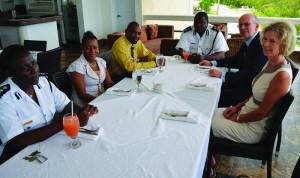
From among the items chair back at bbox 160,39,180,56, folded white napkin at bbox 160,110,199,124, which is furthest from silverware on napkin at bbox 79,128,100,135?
chair back at bbox 160,39,180,56

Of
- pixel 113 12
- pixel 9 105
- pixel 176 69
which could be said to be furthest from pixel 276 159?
pixel 113 12

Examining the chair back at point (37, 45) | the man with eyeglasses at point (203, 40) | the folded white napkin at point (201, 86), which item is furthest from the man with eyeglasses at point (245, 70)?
the chair back at point (37, 45)

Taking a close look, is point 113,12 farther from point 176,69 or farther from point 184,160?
point 184,160

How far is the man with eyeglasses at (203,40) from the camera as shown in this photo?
322cm

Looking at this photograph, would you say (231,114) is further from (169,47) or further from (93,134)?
(169,47)

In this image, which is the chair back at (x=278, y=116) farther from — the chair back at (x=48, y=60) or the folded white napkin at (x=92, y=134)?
the chair back at (x=48, y=60)

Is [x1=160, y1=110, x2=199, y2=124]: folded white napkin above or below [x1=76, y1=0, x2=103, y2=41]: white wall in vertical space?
below

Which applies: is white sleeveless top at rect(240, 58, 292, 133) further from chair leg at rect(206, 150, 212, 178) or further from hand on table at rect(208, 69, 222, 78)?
hand on table at rect(208, 69, 222, 78)

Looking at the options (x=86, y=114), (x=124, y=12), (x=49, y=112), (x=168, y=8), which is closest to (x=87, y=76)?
(x=49, y=112)

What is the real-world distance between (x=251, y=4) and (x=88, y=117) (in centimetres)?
612

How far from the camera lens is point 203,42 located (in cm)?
333

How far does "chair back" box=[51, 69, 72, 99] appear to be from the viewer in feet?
7.16

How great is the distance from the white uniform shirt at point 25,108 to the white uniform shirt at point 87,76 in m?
0.54

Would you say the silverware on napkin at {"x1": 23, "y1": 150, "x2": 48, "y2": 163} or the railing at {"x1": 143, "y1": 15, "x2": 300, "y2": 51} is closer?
the silverware on napkin at {"x1": 23, "y1": 150, "x2": 48, "y2": 163}
